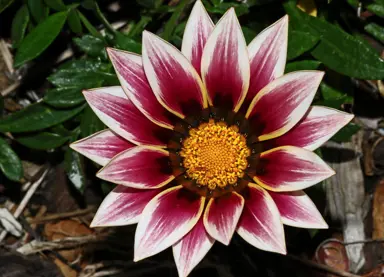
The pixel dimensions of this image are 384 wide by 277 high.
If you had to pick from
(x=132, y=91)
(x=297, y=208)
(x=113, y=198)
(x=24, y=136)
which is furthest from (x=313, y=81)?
(x=24, y=136)

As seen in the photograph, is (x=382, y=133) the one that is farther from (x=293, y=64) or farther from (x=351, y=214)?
(x=293, y=64)

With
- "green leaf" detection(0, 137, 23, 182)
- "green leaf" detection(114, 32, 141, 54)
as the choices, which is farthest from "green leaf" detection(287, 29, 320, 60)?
"green leaf" detection(0, 137, 23, 182)

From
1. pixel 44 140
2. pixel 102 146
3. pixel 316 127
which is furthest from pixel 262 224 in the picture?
pixel 44 140

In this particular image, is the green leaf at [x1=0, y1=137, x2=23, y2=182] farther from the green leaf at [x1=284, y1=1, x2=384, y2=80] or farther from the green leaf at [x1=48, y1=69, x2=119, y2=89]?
the green leaf at [x1=284, y1=1, x2=384, y2=80]

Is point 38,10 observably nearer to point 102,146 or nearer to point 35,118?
point 35,118

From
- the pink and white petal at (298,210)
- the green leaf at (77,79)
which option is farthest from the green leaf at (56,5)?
the pink and white petal at (298,210)
